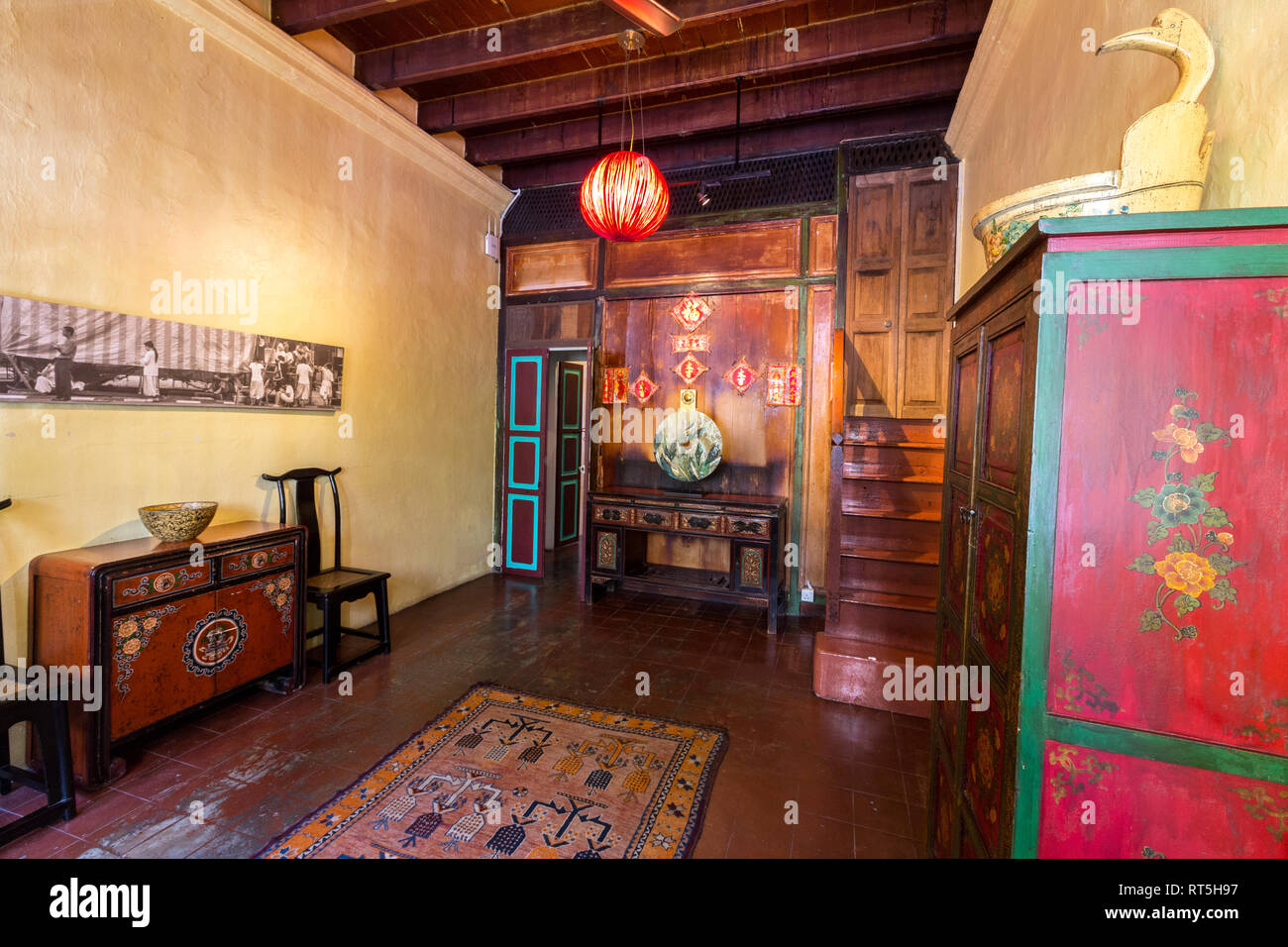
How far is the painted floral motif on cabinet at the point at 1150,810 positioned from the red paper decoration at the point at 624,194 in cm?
310

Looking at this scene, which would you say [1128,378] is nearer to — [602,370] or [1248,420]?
[1248,420]

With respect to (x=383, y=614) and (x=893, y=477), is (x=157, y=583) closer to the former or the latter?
(x=383, y=614)

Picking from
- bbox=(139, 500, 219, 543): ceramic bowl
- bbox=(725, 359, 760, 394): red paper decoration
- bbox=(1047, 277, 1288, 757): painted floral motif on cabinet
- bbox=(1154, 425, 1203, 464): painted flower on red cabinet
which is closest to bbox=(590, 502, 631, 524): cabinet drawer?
bbox=(725, 359, 760, 394): red paper decoration

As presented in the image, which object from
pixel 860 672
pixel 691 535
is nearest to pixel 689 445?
pixel 691 535

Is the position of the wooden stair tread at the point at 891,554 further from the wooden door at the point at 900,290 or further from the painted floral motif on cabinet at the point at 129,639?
the painted floral motif on cabinet at the point at 129,639

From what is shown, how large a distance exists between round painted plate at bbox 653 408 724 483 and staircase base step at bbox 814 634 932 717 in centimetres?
199

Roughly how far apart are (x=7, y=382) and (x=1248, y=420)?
3.63 meters

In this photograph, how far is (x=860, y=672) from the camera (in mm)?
3057

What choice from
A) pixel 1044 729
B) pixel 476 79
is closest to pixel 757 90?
pixel 476 79

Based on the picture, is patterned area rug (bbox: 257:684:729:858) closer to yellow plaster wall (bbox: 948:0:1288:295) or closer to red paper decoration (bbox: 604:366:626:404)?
yellow plaster wall (bbox: 948:0:1288:295)

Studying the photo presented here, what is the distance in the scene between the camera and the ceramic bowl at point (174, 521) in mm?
2490

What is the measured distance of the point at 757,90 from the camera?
4.05 m

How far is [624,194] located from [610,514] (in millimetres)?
2445

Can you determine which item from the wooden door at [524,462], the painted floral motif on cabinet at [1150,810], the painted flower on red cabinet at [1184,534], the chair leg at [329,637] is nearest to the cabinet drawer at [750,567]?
the wooden door at [524,462]
